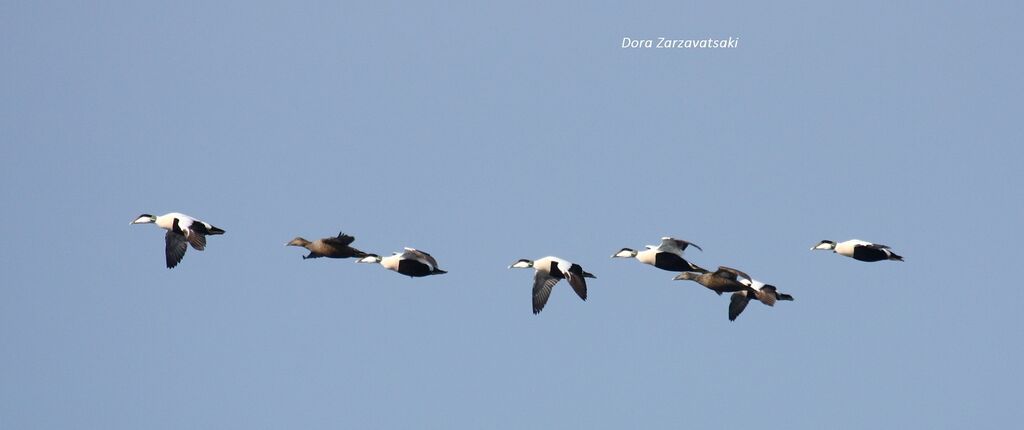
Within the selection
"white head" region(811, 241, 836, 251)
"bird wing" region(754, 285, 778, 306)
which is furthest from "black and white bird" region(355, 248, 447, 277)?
"white head" region(811, 241, 836, 251)

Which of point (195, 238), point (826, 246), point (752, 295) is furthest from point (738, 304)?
point (195, 238)

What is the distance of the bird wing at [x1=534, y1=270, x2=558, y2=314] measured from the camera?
4747 centimetres

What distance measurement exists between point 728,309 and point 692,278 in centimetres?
126

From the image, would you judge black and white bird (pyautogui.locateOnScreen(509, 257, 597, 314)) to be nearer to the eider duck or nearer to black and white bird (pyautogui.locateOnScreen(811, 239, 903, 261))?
the eider duck

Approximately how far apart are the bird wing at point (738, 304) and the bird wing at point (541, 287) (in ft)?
11.7

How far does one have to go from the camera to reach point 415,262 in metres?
48.3

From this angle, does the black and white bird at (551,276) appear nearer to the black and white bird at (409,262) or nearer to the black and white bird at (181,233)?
the black and white bird at (409,262)

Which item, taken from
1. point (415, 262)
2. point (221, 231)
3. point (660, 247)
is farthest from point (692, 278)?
point (221, 231)

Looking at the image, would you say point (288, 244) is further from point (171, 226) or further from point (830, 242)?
point (830, 242)

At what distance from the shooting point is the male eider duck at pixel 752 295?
4831 cm

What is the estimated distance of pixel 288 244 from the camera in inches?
1916

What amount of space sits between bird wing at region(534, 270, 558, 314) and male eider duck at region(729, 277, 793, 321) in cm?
359

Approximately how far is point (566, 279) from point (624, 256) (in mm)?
2680

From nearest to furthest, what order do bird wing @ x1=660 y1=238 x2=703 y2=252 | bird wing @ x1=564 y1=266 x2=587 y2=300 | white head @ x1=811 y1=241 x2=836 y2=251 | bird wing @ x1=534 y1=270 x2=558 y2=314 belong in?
bird wing @ x1=564 y1=266 x2=587 y2=300, bird wing @ x1=534 y1=270 x2=558 y2=314, bird wing @ x1=660 y1=238 x2=703 y2=252, white head @ x1=811 y1=241 x2=836 y2=251
